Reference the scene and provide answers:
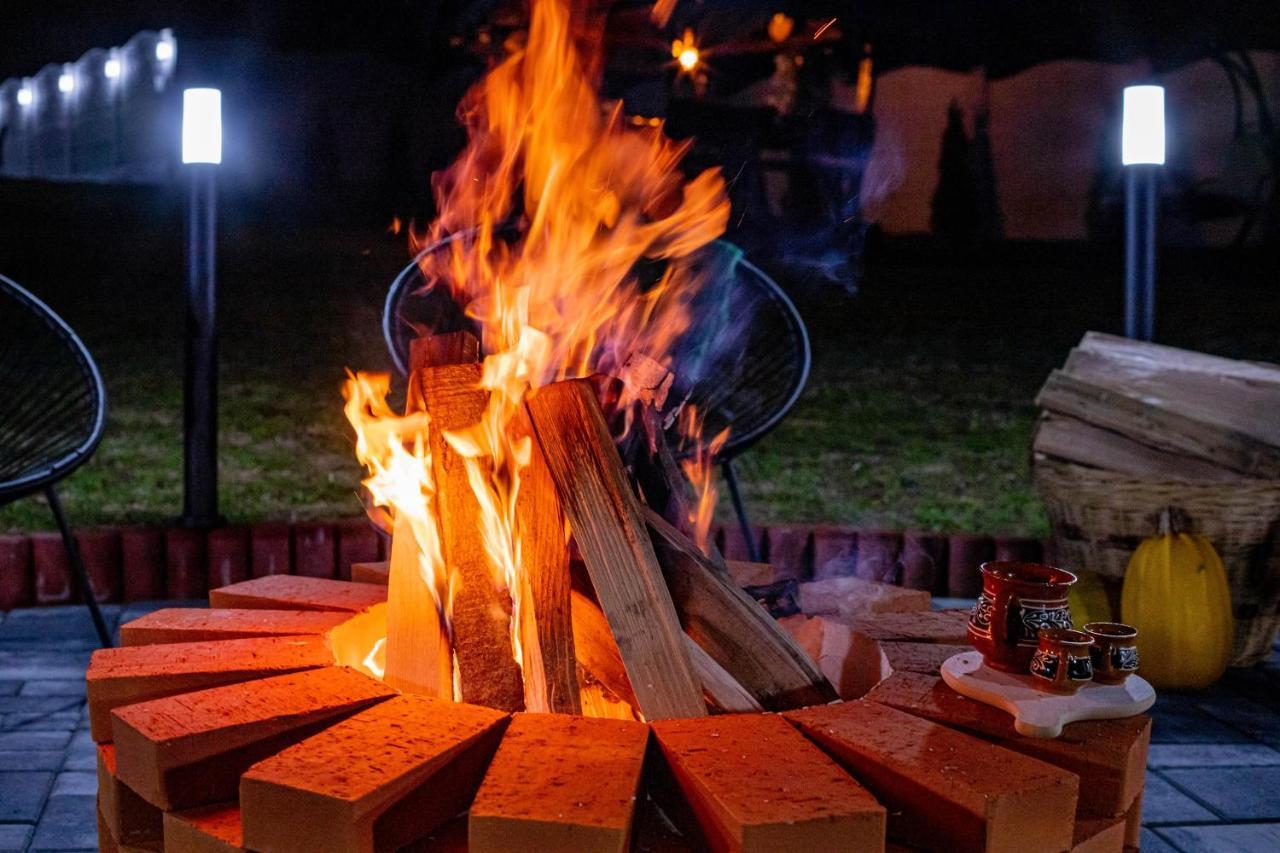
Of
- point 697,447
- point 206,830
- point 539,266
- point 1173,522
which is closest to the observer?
point 206,830

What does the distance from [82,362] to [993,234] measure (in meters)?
10.2

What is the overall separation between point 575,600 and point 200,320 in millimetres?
2175

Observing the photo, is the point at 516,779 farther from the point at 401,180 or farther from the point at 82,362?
the point at 401,180

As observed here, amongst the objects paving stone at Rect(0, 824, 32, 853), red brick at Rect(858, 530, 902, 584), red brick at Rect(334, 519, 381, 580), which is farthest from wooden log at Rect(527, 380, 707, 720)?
red brick at Rect(858, 530, 902, 584)

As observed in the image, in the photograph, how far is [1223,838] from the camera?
2.13 metres

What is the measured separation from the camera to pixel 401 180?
11.3 m

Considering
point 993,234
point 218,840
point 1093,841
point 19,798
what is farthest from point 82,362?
point 993,234

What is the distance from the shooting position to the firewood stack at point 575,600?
1.73 m

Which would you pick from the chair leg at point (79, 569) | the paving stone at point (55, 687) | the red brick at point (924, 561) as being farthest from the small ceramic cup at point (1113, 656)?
the chair leg at point (79, 569)

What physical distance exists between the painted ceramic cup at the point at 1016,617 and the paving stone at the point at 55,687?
2114mm

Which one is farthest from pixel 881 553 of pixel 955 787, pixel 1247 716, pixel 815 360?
pixel 815 360

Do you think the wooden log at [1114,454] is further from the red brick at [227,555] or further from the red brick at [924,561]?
the red brick at [227,555]

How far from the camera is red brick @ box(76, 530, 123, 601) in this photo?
354 centimetres

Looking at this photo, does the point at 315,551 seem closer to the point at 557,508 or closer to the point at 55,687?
the point at 55,687
